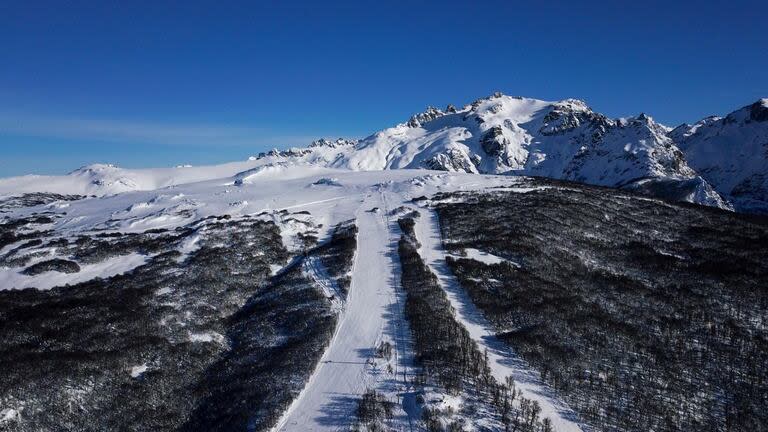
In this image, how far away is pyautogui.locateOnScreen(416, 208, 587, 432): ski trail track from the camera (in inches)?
786

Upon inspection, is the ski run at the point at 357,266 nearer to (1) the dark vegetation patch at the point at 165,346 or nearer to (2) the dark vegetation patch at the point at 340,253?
(2) the dark vegetation patch at the point at 340,253

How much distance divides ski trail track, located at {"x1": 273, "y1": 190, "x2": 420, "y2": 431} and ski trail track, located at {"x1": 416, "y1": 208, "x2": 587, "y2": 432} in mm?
3786

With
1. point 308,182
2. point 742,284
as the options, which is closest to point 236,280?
point 742,284

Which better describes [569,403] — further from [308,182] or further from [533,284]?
[308,182]

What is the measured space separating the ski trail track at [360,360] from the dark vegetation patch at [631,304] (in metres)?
6.39

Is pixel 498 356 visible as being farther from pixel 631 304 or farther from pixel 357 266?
pixel 357 266

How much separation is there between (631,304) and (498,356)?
15.7m

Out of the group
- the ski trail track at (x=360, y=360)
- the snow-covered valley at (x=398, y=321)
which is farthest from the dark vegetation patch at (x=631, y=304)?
the ski trail track at (x=360, y=360)

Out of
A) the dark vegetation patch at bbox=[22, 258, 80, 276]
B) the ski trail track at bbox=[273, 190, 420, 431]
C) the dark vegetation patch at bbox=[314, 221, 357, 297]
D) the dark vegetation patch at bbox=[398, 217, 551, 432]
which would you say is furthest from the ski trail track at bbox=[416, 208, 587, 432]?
the dark vegetation patch at bbox=[22, 258, 80, 276]

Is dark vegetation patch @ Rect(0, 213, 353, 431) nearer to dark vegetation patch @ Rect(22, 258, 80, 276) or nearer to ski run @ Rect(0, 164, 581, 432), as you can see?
ski run @ Rect(0, 164, 581, 432)

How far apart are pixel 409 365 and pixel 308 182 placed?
76114 millimetres

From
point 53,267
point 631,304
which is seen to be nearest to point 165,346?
point 53,267

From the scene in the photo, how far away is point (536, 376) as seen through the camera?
75.3 ft

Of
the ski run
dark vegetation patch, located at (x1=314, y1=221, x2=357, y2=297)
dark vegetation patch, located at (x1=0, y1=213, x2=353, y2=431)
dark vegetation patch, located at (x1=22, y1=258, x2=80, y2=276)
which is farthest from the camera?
dark vegetation patch, located at (x1=22, y1=258, x2=80, y2=276)
